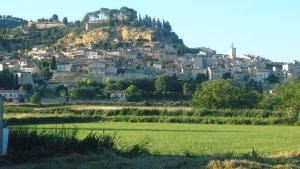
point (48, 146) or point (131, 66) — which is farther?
point (131, 66)

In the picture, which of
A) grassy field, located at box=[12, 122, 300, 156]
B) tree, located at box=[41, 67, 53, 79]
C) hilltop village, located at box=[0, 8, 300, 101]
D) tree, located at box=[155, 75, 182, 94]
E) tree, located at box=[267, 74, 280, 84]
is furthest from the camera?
tree, located at box=[267, 74, 280, 84]

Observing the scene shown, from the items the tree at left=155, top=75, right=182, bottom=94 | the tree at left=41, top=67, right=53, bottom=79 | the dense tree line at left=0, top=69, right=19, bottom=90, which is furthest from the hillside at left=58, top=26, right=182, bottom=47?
the dense tree line at left=0, top=69, right=19, bottom=90

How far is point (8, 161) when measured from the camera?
39.7 feet

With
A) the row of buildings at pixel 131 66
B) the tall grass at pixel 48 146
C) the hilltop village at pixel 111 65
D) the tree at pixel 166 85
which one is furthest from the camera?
the row of buildings at pixel 131 66

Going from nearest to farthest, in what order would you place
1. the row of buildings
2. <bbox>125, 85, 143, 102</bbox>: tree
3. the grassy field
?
1. the grassy field
2. <bbox>125, 85, 143, 102</bbox>: tree
3. the row of buildings

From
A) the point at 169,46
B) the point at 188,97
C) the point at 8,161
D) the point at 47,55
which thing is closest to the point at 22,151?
the point at 8,161

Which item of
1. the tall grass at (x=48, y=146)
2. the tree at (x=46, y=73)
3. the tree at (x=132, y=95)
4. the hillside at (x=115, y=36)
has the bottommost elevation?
the tree at (x=132, y=95)

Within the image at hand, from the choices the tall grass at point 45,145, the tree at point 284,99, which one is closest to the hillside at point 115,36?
the tree at point 284,99

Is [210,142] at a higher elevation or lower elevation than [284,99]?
higher

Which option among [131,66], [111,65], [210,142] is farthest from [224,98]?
[131,66]

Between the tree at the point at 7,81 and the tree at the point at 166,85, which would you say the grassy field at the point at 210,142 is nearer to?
the tree at the point at 7,81

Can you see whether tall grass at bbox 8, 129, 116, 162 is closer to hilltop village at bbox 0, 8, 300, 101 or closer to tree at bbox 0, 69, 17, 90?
hilltop village at bbox 0, 8, 300, 101

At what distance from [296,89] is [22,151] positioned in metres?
63.6

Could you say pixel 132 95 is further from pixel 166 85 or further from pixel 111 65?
pixel 111 65
